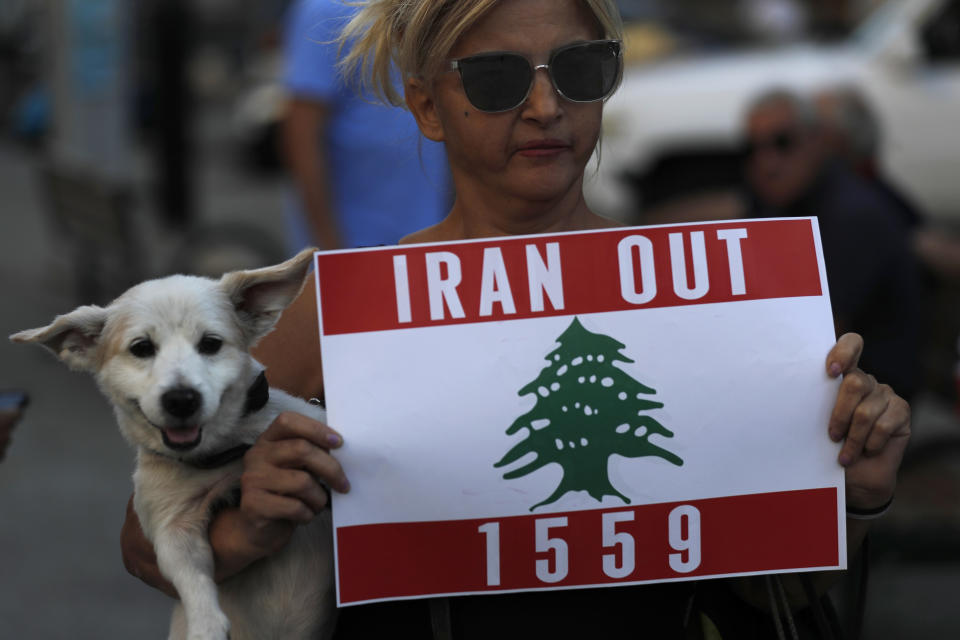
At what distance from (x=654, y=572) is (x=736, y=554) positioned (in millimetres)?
135

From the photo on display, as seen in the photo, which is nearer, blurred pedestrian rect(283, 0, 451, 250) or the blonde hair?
the blonde hair

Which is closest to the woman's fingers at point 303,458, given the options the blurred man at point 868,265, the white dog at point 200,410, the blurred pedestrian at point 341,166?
the white dog at point 200,410

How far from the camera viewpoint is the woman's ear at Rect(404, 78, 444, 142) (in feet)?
7.79

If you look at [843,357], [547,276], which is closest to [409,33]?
[547,276]

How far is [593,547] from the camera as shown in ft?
6.84

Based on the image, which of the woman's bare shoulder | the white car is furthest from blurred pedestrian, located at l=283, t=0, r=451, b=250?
the white car

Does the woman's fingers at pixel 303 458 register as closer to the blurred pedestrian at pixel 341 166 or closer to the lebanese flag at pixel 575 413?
the lebanese flag at pixel 575 413

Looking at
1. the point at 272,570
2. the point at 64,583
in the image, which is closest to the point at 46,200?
the point at 64,583

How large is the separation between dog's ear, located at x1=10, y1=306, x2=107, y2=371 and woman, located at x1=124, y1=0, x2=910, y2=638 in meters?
0.28

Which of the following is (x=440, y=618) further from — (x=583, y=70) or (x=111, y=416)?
(x=111, y=416)

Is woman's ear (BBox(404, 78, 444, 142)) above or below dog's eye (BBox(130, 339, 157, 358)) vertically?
above

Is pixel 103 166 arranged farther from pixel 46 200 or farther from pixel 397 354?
pixel 397 354

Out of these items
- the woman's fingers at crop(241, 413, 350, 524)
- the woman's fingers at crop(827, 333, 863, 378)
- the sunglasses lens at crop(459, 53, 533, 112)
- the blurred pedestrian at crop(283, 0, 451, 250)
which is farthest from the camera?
the blurred pedestrian at crop(283, 0, 451, 250)

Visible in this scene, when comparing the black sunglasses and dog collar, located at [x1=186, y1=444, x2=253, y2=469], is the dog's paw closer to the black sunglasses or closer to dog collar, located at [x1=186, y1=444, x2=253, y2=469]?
dog collar, located at [x1=186, y1=444, x2=253, y2=469]
